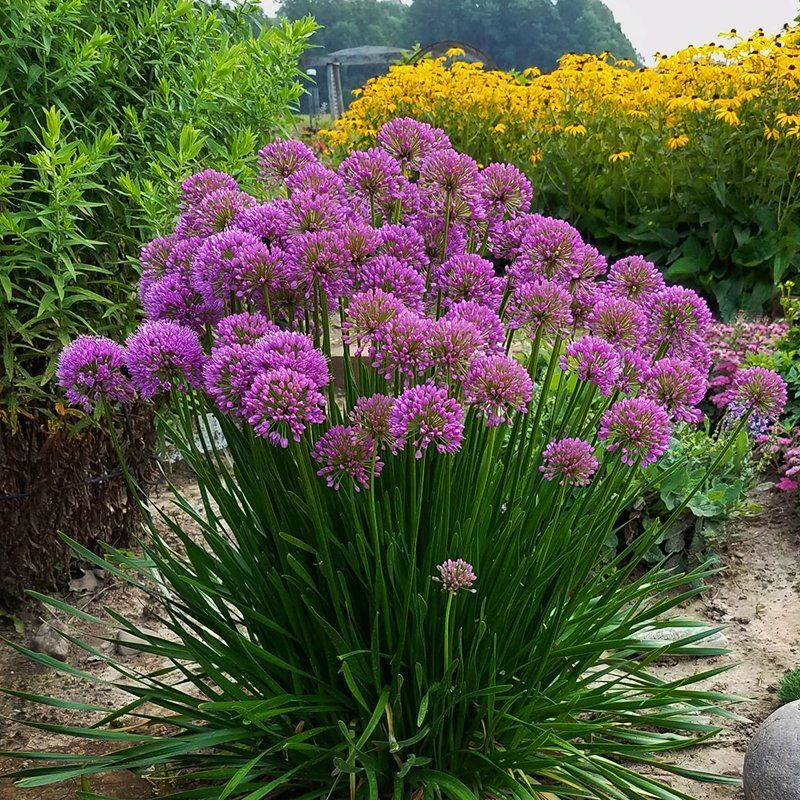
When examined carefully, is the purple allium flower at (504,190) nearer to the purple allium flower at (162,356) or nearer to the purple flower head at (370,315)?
the purple flower head at (370,315)

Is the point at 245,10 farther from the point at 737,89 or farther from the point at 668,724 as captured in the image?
the point at 737,89

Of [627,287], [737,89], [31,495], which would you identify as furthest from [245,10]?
[737,89]

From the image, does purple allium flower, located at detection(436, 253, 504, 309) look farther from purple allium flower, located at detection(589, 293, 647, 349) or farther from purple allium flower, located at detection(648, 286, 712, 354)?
purple allium flower, located at detection(648, 286, 712, 354)

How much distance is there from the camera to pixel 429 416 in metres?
1.58

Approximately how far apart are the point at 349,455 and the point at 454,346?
278 millimetres

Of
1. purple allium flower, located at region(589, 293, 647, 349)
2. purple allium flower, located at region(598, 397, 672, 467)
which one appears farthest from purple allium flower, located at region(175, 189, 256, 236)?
purple allium flower, located at region(598, 397, 672, 467)

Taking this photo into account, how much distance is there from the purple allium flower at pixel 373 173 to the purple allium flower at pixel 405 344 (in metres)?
0.45

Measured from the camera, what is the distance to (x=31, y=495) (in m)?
3.31

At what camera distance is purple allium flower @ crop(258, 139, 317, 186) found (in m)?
2.07

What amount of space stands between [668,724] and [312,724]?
0.92m

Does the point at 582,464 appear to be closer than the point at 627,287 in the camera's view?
Yes

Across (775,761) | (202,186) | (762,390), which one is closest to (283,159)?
(202,186)

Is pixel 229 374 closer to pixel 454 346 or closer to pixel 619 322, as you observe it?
pixel 454 346

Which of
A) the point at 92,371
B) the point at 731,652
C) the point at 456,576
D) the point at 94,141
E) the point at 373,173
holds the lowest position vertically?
the point at 731,652
